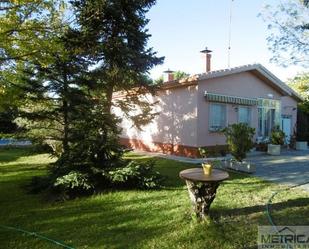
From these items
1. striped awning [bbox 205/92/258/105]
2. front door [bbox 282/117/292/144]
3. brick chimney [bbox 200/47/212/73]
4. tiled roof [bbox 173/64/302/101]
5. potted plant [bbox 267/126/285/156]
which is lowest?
potted plant [bbox 267/126/285/156]

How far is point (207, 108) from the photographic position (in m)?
17.8

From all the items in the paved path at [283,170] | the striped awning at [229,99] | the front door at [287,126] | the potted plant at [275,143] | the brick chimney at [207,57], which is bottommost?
the paved path at [283,170]

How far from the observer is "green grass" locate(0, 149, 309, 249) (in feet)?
20.6

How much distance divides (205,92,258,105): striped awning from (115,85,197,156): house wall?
2.85 ft

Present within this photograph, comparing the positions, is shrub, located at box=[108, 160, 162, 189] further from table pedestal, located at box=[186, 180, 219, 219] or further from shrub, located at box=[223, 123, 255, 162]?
shrub, located at box=[223, 123, 255, 162]

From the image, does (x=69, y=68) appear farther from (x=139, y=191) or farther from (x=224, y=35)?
(x=224, y=35)

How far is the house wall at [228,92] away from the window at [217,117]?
292 mm

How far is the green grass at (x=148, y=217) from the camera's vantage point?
627 centimetres

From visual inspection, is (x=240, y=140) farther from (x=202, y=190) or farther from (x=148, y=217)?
(x=148, y=217)

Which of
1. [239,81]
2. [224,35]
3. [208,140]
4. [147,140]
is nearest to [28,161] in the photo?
[147,140]

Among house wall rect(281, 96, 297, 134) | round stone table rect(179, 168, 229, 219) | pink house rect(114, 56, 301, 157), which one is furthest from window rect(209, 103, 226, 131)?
round stone table rect(179, 168, 229, 219)

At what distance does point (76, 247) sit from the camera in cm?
605

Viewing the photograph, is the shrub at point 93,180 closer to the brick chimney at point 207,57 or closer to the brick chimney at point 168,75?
the brick chimney at point 207,57

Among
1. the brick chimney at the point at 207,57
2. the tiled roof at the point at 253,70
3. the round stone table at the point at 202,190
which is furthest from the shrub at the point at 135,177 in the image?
the brick chimney at the point at 207,57
